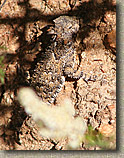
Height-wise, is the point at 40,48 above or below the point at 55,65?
above

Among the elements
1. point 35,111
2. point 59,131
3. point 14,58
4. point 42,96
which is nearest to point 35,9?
Result: point 14,58

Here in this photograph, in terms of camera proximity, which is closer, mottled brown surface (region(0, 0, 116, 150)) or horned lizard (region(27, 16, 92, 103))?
mottled brown surface (region(0, 0, 116, 150))

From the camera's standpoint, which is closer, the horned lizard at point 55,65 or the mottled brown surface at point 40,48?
the mottled brown surface at point 40,48
